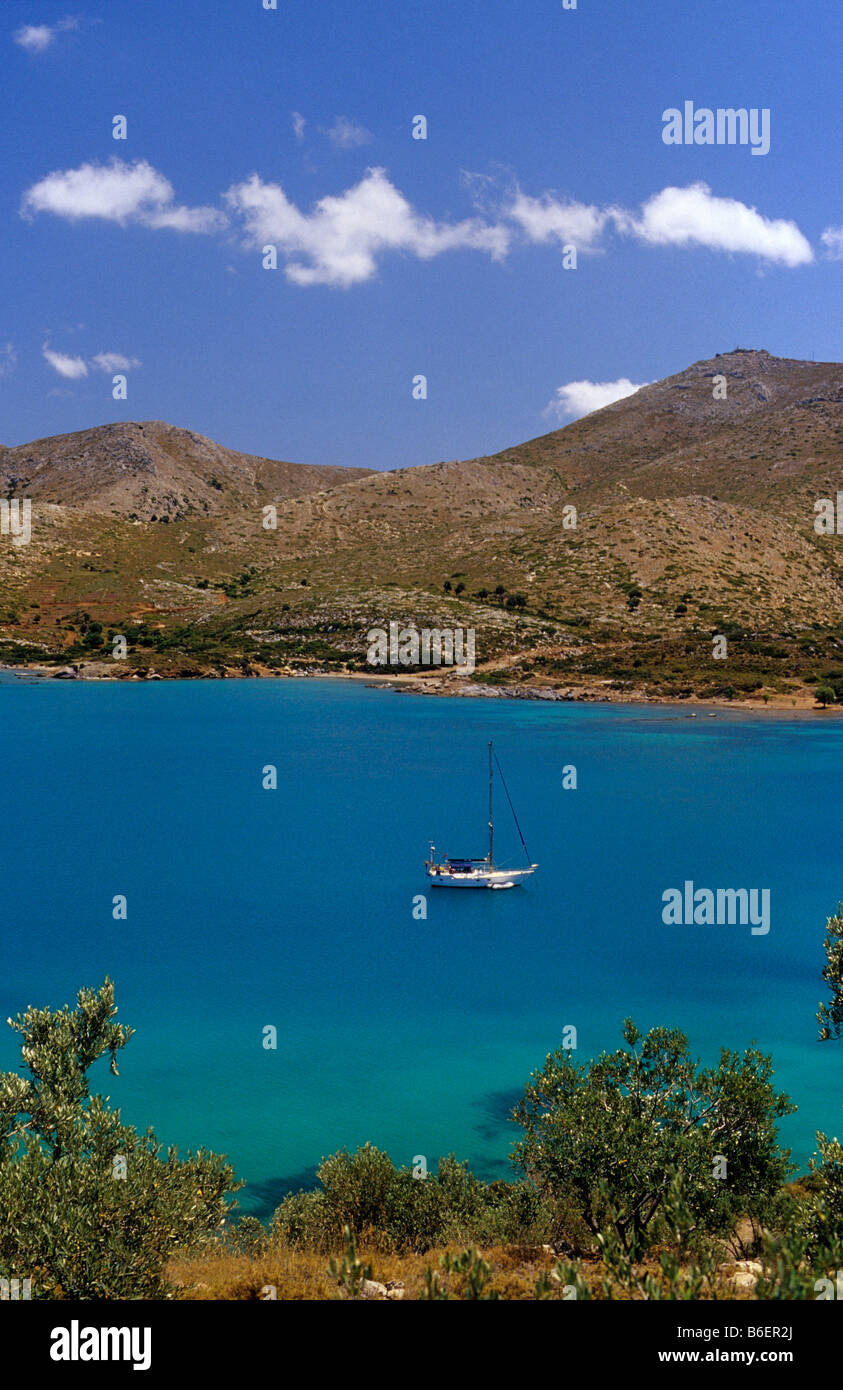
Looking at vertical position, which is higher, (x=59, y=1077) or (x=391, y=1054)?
(x=59, y=1077)

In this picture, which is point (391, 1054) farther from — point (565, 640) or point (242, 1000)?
point (565, 640)

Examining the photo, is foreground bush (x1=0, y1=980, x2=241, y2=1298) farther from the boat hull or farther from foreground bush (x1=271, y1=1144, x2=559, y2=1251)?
the boat hull

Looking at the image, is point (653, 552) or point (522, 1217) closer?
point (522, 1217)

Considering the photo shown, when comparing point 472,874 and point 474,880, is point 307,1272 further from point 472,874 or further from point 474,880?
point 472,874

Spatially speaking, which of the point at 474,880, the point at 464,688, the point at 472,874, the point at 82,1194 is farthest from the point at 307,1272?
the point at 464,688

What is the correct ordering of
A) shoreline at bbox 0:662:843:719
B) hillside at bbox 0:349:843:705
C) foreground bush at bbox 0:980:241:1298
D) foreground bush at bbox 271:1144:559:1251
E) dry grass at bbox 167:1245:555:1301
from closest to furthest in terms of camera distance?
foreground bush at bbox 0:980:241:1298 < dry grass at bbox 167:1245:555:1301 < foreground bush at bbox 271:1144:559:1251 < shoreline at bbox 0:662:843:719 < hillside at bbox 0:349:843:705

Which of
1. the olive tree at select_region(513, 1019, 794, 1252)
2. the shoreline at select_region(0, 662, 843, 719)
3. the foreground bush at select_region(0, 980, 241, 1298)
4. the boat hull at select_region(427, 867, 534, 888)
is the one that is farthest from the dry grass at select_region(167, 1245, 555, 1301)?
the shoreline at select_region(0, 662, 843, 719)

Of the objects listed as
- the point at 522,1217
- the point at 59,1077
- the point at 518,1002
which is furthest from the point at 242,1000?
the point at 522,1217
